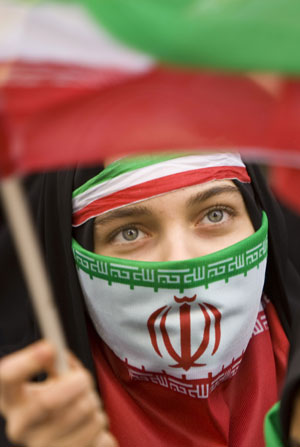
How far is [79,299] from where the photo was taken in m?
1.96

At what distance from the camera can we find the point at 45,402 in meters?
1.12

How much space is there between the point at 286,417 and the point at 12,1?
110cm

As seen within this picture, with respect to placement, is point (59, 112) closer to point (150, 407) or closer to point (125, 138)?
point (125, 138)

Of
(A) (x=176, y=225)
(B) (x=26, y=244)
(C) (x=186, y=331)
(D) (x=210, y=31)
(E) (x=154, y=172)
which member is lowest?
(C) (x=186, y=331)

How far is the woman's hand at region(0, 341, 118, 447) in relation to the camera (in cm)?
108

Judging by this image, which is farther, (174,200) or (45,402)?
(174,200)

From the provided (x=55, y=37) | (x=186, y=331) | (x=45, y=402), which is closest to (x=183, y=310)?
(x=186, y=331)

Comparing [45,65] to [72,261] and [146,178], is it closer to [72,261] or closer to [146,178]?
[146,178]

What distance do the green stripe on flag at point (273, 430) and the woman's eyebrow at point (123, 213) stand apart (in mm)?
641

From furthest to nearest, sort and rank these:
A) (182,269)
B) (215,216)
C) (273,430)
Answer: (215,216) < (182,269) < (273,430)

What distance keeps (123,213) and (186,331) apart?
389 mm

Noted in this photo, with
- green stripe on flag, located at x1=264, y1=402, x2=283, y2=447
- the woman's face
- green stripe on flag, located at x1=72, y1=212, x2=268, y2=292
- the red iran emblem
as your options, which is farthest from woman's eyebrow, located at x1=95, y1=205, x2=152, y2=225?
green stripe on flag, located at x1=264, y1=402, x2=283, y2=447

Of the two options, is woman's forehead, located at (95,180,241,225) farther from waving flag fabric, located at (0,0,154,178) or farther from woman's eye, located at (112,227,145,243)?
waving flag fabric, located at (0,0,154,178)

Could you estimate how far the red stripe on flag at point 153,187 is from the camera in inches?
70.4
